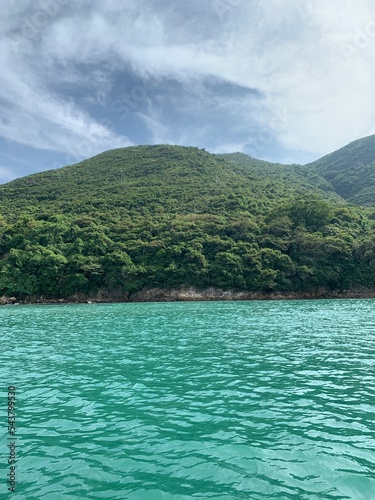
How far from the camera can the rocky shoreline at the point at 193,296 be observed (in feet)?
216

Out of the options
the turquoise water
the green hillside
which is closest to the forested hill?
the green hillside

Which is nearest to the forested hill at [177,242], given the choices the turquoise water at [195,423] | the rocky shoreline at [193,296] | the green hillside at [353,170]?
the rocky shoreline at [193,296]

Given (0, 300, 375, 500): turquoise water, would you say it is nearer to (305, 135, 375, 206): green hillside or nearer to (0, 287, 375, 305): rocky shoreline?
(0, 287, 375, 305): rocky shoreline

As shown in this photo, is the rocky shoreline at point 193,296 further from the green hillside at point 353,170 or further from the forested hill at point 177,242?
the green hillside at point 353,170

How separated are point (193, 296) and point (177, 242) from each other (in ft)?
44.5

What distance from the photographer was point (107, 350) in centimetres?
1700

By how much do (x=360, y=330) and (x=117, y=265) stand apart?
2077 inches

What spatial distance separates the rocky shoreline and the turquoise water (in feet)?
164

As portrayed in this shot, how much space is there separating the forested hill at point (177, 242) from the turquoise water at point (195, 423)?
5179 centimetres

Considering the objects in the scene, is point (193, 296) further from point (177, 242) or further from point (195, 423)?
point (195, 423)

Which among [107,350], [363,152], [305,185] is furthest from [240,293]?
[363,152]

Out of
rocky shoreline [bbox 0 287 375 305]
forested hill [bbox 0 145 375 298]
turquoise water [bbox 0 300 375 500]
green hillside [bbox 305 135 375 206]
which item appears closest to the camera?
turquoise water [bbox 0 300 375 500]

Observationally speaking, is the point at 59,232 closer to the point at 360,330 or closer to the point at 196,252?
the point at 196,252

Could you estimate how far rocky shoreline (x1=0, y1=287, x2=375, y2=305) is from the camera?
216ft
